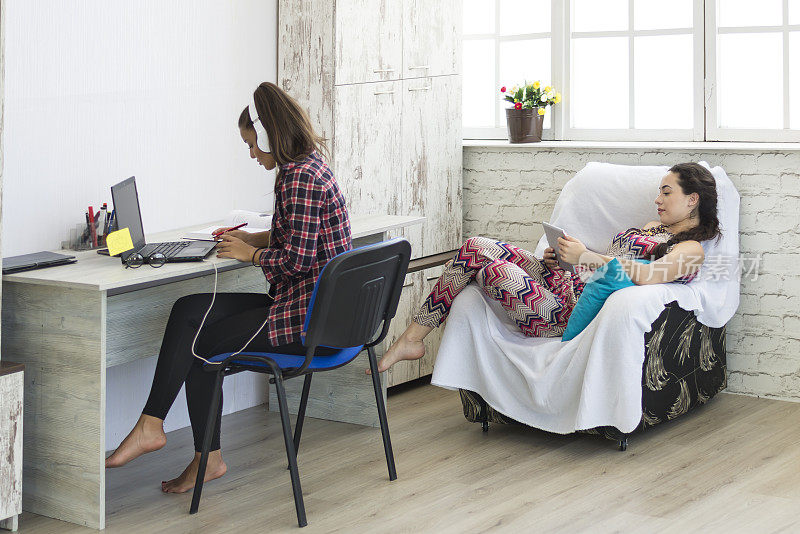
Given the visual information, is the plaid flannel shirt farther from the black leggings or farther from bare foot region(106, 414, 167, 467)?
bare foot region(106, 414, 167, 467)

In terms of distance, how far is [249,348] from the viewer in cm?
282

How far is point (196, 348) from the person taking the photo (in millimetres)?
2881

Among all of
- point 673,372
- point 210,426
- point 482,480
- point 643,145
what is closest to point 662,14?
point 643,145

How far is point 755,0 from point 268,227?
2.24 metres

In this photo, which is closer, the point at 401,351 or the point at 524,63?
the point at 401,351

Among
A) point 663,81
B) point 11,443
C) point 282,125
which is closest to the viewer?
point 11,443

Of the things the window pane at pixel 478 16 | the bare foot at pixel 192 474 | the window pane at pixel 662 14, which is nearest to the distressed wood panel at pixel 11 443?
the bare foot at pixel 192 474

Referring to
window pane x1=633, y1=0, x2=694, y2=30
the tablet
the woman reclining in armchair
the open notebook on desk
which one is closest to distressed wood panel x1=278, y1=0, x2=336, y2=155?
the open notebook on desk

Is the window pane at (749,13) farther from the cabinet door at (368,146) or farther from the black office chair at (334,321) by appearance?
the black office chair at (334,321)

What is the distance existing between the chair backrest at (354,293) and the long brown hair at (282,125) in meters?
0.38

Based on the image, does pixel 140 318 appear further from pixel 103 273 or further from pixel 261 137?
pixel 261 137

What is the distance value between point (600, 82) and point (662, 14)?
0.39 metres

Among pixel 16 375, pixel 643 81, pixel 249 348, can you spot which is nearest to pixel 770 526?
pixel 249 348

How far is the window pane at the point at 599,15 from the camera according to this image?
4.44m
